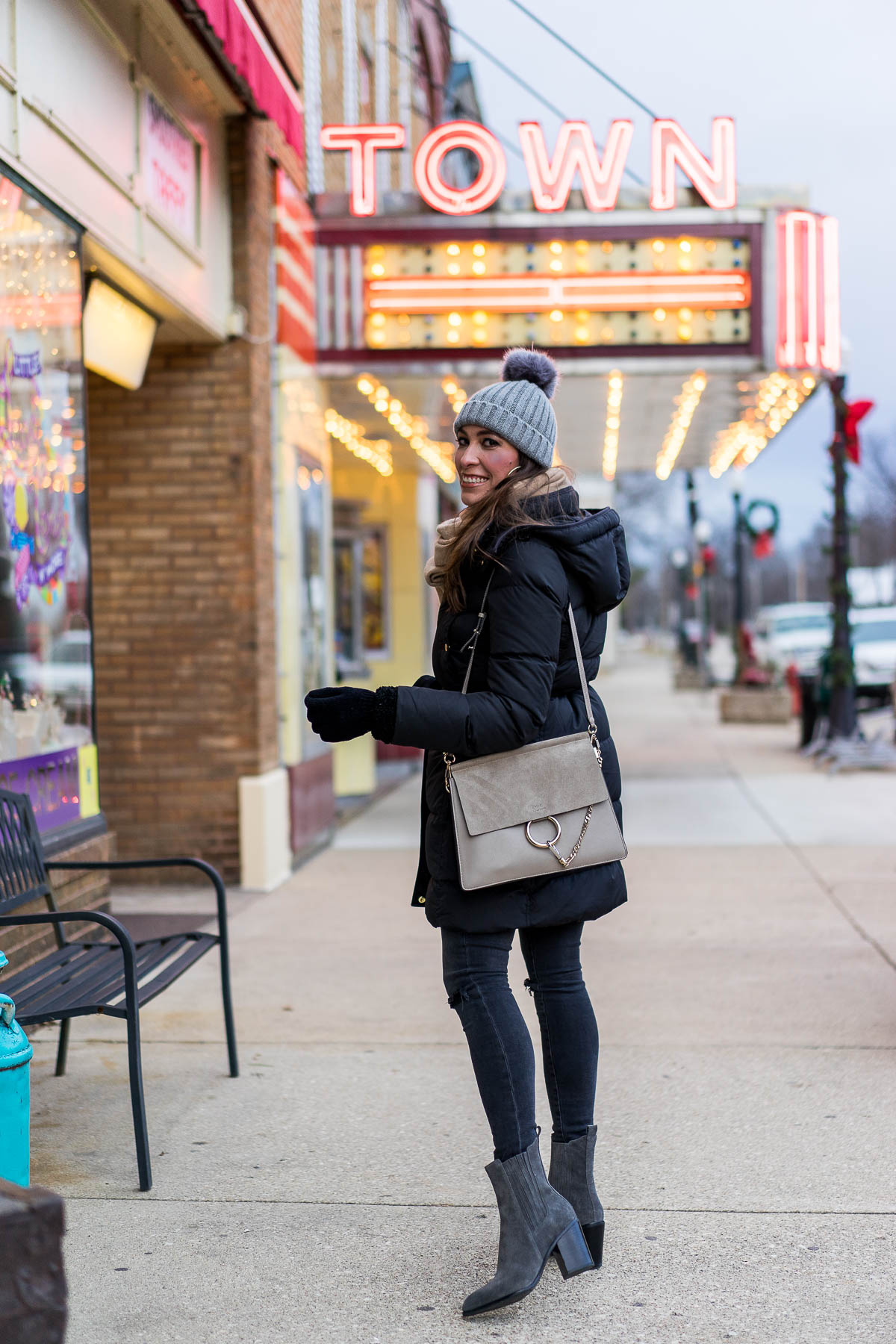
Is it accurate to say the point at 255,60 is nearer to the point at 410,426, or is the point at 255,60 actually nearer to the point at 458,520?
the point at 458,520

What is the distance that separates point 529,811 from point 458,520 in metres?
0.65

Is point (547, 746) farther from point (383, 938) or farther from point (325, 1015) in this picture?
point (383, 938)

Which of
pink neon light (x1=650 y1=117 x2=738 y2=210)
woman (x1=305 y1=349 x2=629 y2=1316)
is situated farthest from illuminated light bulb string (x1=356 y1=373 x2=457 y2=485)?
woman (x1=305 y1=349 x2=629 y2=1316)

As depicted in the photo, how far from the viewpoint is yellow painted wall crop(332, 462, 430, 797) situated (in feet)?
44.5

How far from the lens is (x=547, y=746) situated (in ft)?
9.38

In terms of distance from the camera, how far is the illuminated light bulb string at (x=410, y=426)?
30.6ft

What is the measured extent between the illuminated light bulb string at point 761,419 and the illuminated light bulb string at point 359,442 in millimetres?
3019

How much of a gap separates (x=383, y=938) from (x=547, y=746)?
3704mm

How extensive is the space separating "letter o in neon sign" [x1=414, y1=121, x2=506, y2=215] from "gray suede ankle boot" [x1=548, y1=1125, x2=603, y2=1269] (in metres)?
6.74

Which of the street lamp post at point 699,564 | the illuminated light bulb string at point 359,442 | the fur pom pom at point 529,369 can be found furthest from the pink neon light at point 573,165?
the street lamp post at point 699,564

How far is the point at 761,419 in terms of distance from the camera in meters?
10.7

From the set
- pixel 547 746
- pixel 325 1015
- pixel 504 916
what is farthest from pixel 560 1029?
pixel 325 1015

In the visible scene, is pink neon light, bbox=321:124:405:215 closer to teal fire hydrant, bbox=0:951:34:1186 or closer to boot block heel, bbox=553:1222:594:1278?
teal fire hydrant, bbox=0:951:34:1186

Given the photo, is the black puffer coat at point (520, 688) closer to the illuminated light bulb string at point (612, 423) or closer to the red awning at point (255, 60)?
the red awning at point (255, 60)
